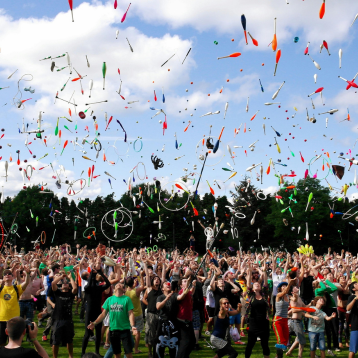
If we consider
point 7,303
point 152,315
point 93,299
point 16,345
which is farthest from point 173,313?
point 16,345

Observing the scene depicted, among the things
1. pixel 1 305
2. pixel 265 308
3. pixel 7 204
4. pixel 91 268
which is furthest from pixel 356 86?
pixel 7 204

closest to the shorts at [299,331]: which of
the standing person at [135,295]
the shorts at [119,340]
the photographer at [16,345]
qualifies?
the standing person at [135,295]

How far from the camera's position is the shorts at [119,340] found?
6762mm

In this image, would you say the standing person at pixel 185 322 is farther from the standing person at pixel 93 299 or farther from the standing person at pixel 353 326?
the standing person at pixel 353 326

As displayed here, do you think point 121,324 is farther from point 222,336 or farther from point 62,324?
point 222,336

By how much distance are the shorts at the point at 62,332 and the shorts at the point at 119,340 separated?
109 cm

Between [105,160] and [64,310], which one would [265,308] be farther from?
[105,160]

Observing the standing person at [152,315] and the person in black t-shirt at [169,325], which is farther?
the standing person at [152,315]

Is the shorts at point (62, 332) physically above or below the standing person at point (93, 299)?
below

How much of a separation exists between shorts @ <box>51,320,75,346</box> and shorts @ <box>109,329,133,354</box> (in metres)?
1.09

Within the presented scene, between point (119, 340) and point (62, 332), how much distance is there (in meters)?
1.27

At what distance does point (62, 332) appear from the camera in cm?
754

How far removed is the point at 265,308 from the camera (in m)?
7.81

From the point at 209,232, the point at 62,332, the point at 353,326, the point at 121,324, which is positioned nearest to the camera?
the point at 121,324
